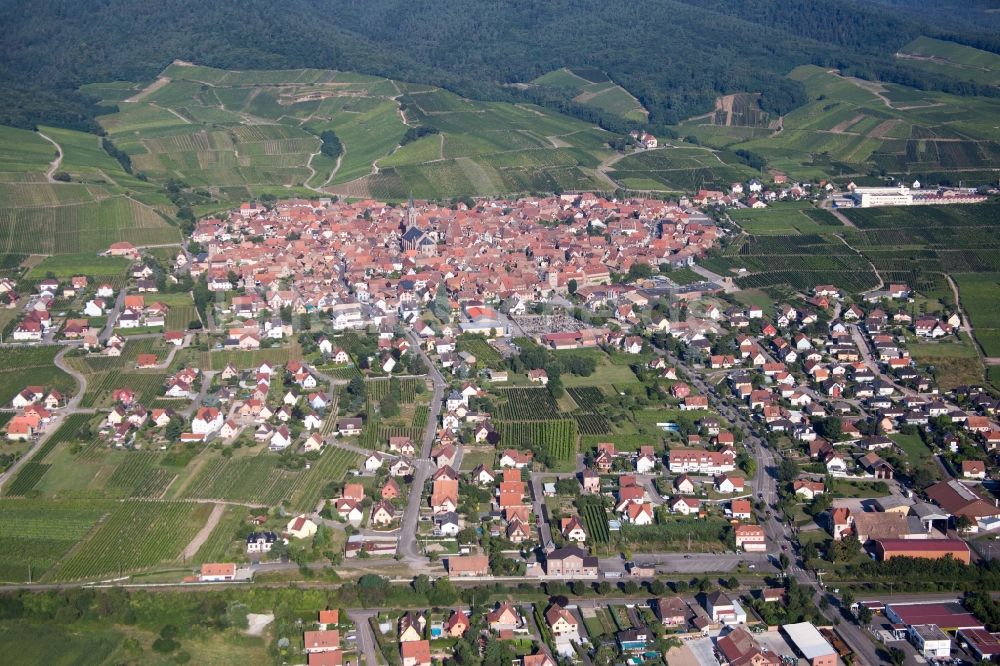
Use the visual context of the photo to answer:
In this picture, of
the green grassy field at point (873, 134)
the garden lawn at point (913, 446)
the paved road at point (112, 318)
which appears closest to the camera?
the garden lawn at point (913, 446)

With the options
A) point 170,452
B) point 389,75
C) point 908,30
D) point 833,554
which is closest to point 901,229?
point 833,554

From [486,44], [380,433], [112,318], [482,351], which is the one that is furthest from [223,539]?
[486,44]

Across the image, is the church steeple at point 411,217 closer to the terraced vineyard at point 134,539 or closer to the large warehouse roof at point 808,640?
the terraced vineyard at point 134,539

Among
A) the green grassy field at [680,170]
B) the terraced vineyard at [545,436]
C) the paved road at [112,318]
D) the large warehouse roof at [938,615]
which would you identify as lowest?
the green grassy field at [680,170]

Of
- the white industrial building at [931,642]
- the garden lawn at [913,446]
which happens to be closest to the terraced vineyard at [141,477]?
the white industrial building at [931,642]

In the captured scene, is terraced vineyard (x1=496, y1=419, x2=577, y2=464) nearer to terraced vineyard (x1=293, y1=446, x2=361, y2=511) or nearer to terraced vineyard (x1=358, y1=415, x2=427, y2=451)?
terraced vineyard (x1=358, y1=415, x2=427, y2=451)

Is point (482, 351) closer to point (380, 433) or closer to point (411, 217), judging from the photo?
point (380, 433)

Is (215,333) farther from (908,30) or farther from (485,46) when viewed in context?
(908,30)
